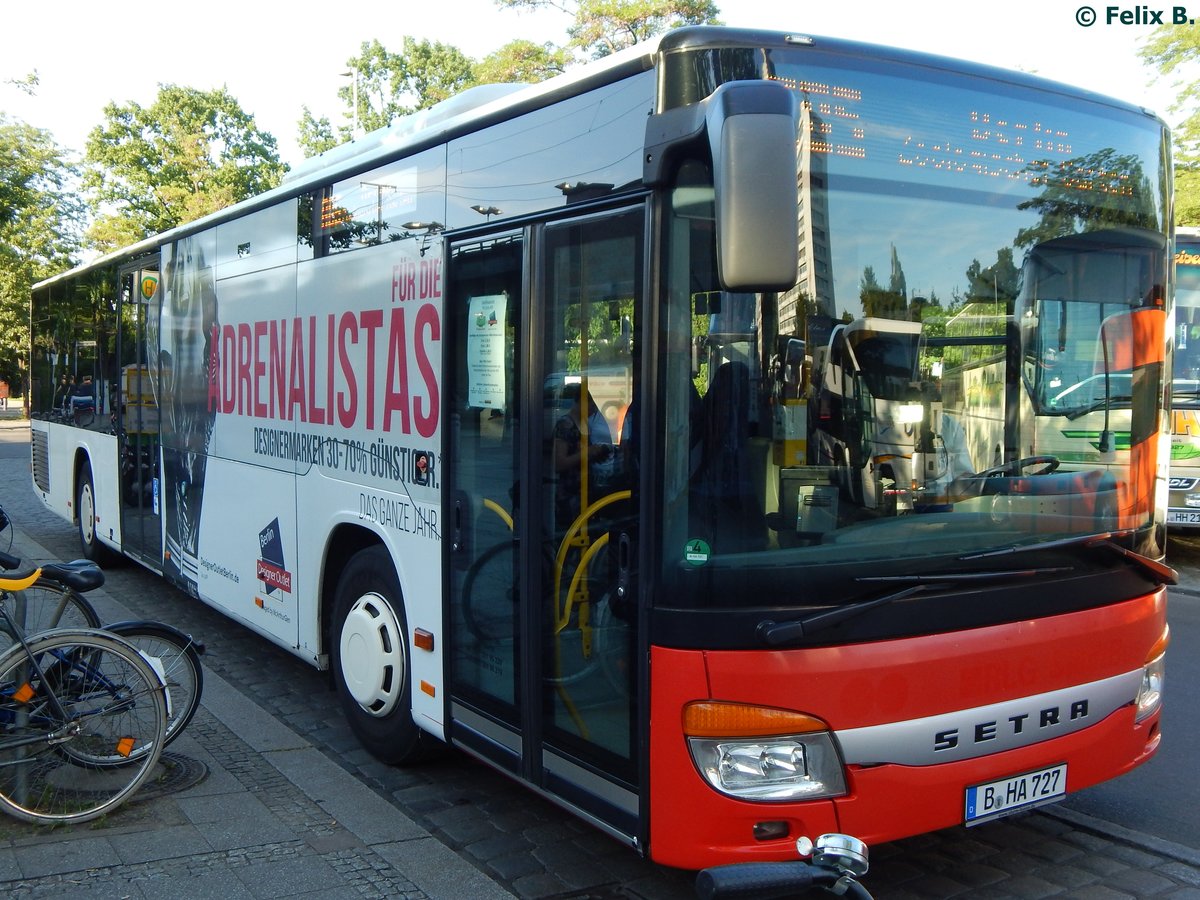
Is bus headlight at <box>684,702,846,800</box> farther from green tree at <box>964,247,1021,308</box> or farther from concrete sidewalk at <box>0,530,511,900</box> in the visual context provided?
green tree at <box>964,247,1021,308</box>

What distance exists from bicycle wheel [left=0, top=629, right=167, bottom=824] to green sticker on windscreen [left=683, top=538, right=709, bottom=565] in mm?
2678

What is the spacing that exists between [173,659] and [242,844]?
3.86 feet

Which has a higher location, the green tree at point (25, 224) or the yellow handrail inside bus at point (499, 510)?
the green tree at point (25, 224)

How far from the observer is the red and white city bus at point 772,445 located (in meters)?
3.42

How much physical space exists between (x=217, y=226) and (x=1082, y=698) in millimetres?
6341

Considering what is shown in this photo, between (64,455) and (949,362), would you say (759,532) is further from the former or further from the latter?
(64,455)

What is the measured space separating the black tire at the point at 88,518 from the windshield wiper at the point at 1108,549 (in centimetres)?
944

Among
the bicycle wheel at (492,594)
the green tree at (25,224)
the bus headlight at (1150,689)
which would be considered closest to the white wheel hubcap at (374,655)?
the bicycle wheel at (492,594)

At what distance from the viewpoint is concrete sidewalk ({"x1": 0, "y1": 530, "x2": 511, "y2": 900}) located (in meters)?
4.05

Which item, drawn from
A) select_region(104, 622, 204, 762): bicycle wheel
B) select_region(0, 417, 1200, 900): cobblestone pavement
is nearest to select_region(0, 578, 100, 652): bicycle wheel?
select_region(104, 622, 204, 762): bicycle wheel

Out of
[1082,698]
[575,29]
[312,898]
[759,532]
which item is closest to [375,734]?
[312,898]

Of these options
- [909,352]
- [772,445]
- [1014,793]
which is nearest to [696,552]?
[772,445]

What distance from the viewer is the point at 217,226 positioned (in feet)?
25.2

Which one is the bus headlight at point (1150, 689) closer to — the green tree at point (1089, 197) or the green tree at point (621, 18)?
the green tree at point (1089, 197)
